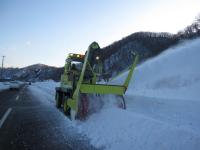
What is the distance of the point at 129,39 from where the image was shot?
4806 inches

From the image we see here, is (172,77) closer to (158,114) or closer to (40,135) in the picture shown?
(158,114)

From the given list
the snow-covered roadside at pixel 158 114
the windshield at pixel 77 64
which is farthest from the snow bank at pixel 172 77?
the windshield at pixel 77 64

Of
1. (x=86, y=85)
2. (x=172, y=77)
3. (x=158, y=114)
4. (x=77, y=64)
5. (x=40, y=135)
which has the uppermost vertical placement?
(x=77, y=64)

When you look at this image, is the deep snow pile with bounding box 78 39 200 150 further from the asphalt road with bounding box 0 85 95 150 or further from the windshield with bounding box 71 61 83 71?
the windshield with bounding box 71 61 83 71

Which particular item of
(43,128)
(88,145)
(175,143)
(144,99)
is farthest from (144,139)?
(144,99)

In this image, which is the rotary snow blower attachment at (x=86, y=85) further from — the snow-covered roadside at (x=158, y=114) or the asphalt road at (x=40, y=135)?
the asphalt road at (x=40, y=135)

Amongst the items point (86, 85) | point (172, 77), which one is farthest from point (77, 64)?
point (172, 77)

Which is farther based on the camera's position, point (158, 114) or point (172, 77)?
point (172, 77)

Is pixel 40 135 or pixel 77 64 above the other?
pixel 77 64

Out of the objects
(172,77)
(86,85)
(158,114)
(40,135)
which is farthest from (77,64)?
(172,77)

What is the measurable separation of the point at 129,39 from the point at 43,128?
115657 millimetres

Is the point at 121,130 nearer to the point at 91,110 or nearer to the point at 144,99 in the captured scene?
the point at 91,110

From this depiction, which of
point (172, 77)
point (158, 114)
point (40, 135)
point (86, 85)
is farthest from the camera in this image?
point (172, 77)

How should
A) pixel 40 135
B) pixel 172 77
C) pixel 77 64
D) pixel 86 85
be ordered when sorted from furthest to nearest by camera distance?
pixel 172 77
pixel 77 64
pixel 86 85
pixel 40 135
